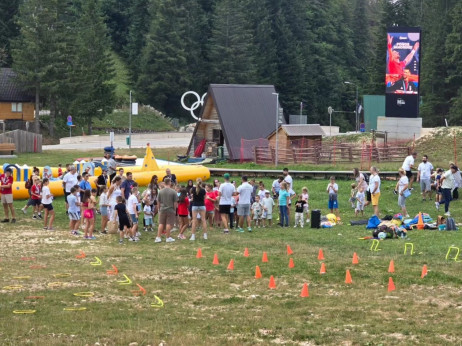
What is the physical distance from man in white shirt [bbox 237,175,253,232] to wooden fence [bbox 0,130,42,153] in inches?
1201

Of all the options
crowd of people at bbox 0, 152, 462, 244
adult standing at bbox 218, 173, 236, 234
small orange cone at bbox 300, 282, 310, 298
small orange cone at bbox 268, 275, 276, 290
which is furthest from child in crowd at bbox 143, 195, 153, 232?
small orange cone at bbox 300, 282, 310, 298

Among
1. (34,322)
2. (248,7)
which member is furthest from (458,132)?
(248,7)

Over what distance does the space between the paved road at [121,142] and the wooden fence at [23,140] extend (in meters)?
5.17

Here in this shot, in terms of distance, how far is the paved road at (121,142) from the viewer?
2562 inches

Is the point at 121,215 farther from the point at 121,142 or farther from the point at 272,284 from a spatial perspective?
the point at 121,142

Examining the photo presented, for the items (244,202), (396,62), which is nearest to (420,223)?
(244,202)

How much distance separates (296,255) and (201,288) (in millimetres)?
4364

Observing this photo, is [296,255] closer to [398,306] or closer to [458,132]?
[398,306]

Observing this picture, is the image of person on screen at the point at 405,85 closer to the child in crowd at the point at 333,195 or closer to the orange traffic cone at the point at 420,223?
the child in crowd at the point at 333,195

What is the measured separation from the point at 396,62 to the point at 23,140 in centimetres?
2243

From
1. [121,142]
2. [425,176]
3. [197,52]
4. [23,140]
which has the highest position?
[197,52]

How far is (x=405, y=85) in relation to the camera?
1976 inches

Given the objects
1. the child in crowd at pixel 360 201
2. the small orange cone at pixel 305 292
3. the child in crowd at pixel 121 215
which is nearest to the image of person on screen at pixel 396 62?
the child in crowd at pixel 360 201

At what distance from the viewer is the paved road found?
213 feet
